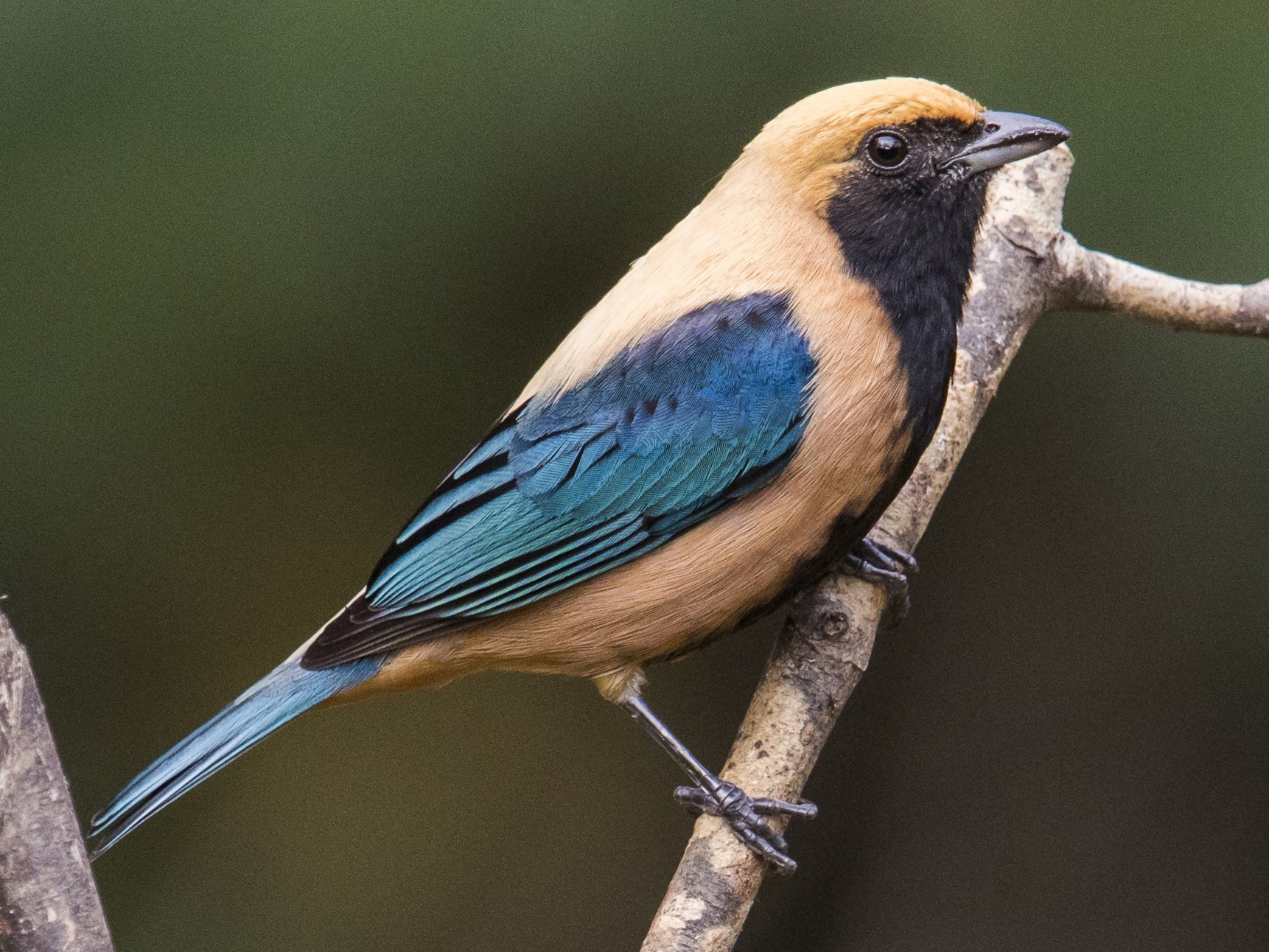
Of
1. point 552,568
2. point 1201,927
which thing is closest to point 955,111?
point 552,568

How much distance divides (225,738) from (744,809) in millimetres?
1087

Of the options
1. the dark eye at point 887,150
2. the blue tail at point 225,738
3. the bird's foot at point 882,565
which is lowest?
the bird's foot at point 882,565

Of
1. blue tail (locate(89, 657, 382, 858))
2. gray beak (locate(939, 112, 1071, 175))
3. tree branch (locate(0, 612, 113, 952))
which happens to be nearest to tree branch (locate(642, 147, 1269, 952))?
gray beak (locate(939, 112, 1071, 175))

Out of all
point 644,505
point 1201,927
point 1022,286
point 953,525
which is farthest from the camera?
point 953,525

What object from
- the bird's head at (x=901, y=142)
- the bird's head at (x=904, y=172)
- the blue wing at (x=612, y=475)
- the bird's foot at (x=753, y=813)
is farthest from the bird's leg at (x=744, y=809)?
the bird's head at (x=901, y=142)

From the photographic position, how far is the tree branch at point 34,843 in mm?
2146

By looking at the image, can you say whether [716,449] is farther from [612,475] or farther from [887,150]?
[887,150]

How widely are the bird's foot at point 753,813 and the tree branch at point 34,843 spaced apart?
122cm

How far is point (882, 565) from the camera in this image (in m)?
3.32

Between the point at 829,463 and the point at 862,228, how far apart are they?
0.52 meters

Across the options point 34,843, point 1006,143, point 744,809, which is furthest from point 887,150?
point 34,843

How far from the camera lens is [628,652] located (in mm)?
3020

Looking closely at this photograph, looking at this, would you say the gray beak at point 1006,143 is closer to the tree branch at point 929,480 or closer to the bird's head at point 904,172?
the bird's head at point 904,172

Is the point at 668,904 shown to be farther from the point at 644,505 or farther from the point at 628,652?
the point at 644,505
